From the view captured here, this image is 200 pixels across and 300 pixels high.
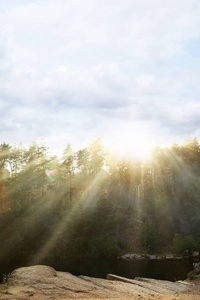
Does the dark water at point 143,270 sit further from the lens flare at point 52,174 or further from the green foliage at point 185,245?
the lens flare at point 52,174

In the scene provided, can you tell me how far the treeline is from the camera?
44031 millimetres

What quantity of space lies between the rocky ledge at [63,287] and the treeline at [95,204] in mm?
23230

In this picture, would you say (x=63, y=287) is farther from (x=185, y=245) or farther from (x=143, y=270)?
(x=185, y=245)

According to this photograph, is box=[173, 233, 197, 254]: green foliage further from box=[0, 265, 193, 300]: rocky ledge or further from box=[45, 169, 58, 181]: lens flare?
box=[45, 169, 58, 181]: lens flare

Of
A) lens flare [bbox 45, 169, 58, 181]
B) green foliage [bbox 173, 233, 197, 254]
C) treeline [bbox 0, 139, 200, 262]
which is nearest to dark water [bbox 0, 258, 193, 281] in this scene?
green foliage [bbox 173, 233, 197, 254]

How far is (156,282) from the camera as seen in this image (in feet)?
67.2

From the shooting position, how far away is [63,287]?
14.9m

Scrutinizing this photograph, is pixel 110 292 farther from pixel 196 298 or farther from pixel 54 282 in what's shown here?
pixel 196 298

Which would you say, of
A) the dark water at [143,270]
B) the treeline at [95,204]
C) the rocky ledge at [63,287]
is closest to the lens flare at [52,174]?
the treeline at [95,204]

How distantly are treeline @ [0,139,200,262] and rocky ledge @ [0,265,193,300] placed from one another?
915 inches

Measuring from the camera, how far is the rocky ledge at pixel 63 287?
1297cm

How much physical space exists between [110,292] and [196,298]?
4.69 meters

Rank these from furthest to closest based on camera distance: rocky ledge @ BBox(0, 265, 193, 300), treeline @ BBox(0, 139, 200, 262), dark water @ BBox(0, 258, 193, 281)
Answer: treeline @ BBox(0, 139, 200, 262), dark water @ BBox(0, 258, 193, 281), rocky ledge @ BBox(0, 265, 193, 300)

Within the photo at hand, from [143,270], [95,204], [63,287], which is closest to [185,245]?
[143,270]
